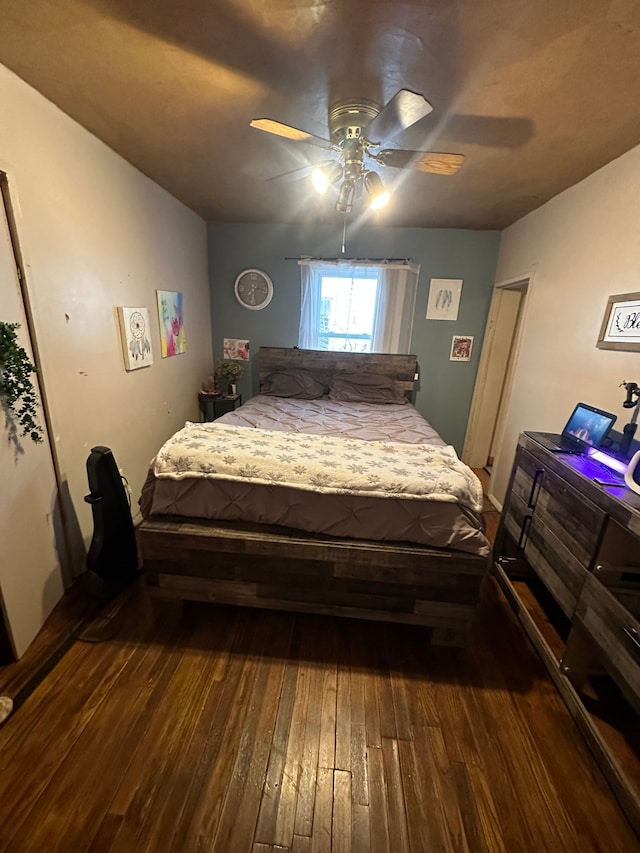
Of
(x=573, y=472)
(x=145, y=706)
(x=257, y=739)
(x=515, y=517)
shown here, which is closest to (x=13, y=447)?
(x=145, y=706)

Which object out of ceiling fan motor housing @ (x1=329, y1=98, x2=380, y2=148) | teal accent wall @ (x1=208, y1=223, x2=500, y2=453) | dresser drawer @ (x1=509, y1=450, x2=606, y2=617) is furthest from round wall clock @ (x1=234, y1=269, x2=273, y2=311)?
dresser drawer @ (x1=509, y1=450, x2=606, y2=617)

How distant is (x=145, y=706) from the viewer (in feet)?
4.66

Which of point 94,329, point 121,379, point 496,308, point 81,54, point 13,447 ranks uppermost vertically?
point 81,54

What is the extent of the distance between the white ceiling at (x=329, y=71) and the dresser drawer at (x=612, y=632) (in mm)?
1912

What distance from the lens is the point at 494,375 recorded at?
146 inches

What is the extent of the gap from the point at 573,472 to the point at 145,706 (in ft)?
6.83

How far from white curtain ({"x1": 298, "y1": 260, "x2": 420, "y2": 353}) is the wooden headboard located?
0.13 metres

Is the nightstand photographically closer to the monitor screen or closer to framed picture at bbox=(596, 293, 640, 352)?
the monitor screen

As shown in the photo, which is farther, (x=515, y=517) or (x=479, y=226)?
(x=479, y=226)

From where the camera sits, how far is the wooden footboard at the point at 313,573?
1.59m

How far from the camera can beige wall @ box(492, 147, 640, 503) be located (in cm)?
182

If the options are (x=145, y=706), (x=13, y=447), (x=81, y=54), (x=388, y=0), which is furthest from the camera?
(x=13, y=447)

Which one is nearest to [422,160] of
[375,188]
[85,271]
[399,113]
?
[375,188]

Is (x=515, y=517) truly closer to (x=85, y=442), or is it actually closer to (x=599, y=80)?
(x=599, y=80)
